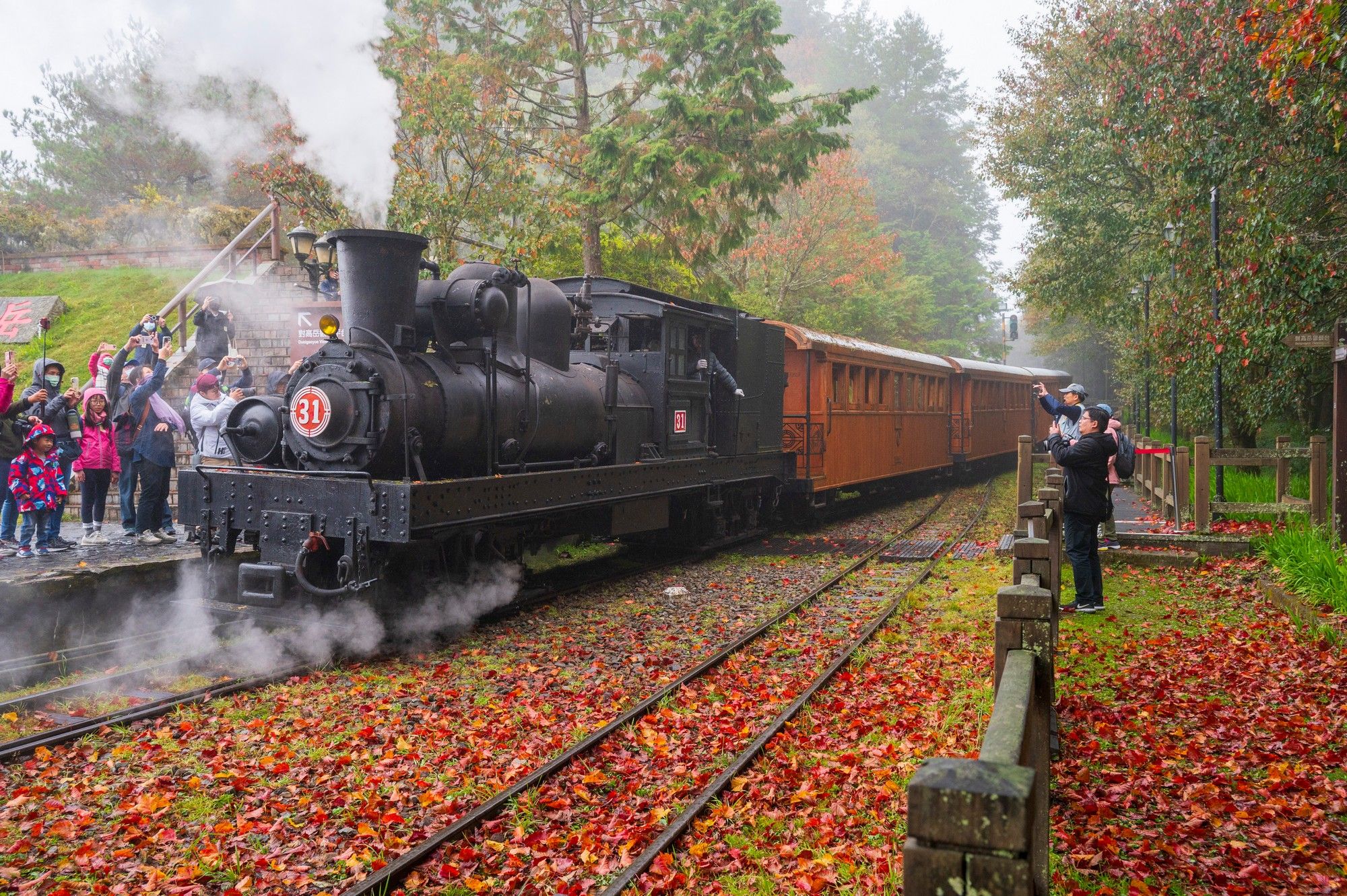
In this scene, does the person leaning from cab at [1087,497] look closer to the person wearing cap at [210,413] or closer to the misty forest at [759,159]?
the misty forest at [759,159]

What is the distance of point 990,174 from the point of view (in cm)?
2939

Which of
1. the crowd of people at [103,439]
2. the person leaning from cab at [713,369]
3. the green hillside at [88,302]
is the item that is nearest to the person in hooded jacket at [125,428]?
the crowd of people at [103,439]

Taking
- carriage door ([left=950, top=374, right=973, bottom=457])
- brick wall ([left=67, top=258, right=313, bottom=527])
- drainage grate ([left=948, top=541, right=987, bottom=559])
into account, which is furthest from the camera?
carriage door ([left=950, top=374, right=973, bottom=457])

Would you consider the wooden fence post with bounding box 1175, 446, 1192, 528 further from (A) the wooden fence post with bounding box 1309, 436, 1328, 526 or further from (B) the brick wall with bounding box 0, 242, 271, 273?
(B) the brick wall with bounding box 0, 242, 271, 273

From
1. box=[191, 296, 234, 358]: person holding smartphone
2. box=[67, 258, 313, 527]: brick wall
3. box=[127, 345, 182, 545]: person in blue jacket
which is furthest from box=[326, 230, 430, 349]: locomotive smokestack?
box=[67, 258, 313, 527]: brick wall

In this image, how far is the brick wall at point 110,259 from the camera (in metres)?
23.9

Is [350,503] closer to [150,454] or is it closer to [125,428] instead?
[150,454]

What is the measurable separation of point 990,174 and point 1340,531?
72.9 ft

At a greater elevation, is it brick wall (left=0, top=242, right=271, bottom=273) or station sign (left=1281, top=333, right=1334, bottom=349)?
brick wall (left=0, top=242, right=271, bottom=273)

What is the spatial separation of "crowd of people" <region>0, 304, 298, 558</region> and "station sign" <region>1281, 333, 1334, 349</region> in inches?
373

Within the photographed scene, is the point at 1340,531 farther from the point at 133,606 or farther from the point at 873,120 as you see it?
the point at 873,120

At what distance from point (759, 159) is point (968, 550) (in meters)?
7.17

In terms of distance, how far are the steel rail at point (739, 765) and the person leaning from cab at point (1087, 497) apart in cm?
159

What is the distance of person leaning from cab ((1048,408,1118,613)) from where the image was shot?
26.2ft
